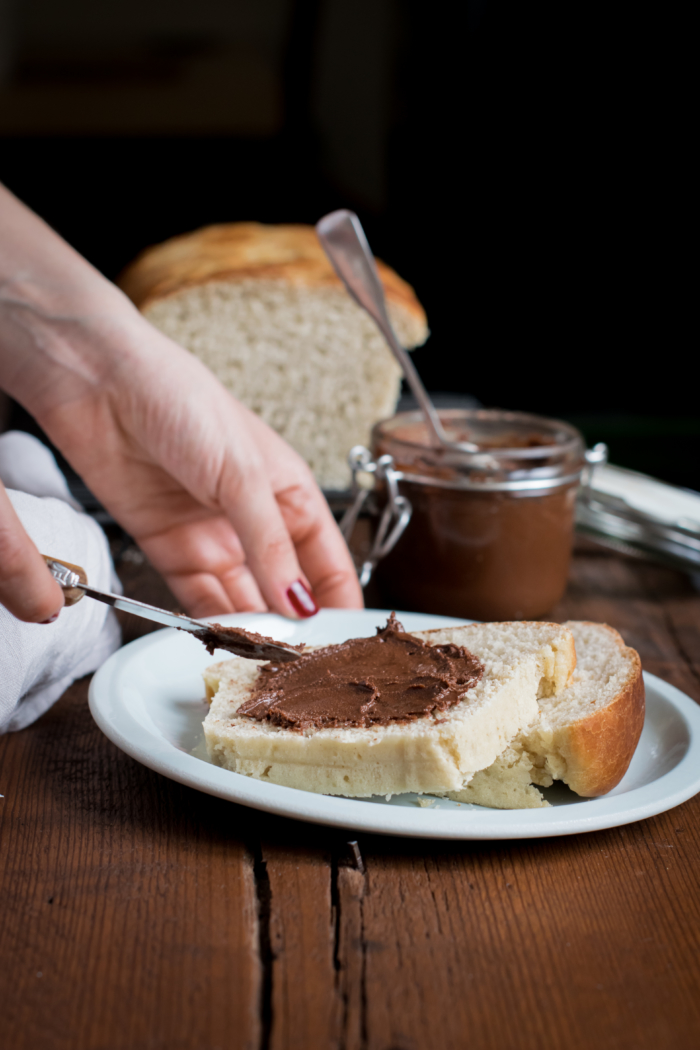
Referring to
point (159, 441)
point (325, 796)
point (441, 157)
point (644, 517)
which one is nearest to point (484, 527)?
point (644, 517)

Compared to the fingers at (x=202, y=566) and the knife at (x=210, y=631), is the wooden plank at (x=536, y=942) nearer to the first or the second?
the knife at (x=210, y=631)

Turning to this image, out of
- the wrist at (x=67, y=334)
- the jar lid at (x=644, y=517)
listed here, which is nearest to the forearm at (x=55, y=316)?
the wrist at (x=67, y=334)

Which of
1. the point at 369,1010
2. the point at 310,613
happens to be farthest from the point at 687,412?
the point at 369,1010

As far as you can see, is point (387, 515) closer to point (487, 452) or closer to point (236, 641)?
point (487, 452)

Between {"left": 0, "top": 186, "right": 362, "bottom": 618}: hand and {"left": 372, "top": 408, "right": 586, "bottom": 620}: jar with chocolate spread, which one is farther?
{"left": 372, "top": 408, "right": 586, "bottom": 620}: jar with chocolate spread

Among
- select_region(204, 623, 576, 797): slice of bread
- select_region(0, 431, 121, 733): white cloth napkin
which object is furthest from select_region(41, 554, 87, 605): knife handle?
select_region(204, 623, 576, 797): slice of bread

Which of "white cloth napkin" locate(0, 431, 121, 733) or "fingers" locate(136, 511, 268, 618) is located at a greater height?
"white cloth napkin" locate(0, 431, 121, 733)

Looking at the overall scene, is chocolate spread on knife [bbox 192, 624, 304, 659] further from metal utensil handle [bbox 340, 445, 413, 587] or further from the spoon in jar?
the spoon in jar
